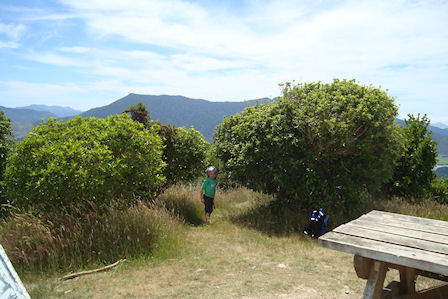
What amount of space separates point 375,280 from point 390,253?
25.0 inches

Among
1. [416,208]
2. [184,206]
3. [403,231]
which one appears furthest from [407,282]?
[416,208]

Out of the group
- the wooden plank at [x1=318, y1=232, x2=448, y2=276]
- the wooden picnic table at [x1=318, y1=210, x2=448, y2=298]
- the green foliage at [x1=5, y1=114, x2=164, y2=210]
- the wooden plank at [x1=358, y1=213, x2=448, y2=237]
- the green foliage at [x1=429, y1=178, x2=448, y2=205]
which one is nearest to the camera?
the wooden plank at [x1=318, y1=232, x2=448, y2=276]

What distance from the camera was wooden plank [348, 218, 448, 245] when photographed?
3101mm

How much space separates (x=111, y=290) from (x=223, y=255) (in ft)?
6.67

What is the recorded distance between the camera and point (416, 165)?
10.4 meters

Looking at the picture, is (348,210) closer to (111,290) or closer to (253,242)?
(253,242)

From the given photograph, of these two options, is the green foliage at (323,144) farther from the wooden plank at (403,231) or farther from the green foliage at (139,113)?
the green foliage at (139,113)

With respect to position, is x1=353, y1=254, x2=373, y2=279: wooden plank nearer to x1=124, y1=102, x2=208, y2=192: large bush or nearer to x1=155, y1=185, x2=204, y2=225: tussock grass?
x1=155, y1=185, x2=204, y2=225: tussock grass

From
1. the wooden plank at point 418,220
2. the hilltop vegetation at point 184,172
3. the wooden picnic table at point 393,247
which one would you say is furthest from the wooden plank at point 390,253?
the hilltop vegetation at point 184,172

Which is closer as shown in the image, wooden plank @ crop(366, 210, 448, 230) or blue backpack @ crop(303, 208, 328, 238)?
wooden plank @ crop(366, 210, 448, 230)

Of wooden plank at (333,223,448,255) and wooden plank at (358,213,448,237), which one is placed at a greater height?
wooden plank at (333,223,448,255)

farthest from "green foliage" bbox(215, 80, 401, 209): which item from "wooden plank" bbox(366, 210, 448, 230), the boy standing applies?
"wooden plank" bbox(366, 210, 448, 230)

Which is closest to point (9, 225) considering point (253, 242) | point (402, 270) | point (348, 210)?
point (253, 242)

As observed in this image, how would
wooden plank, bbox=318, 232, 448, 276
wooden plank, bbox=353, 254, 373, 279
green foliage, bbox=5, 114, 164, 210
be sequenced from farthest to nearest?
green foliage, bbox=5, 114, 164, 210
wooden plank, bbox=353, 254, 373, 279
wooden plank, bbox=318, 232, 448, 276
